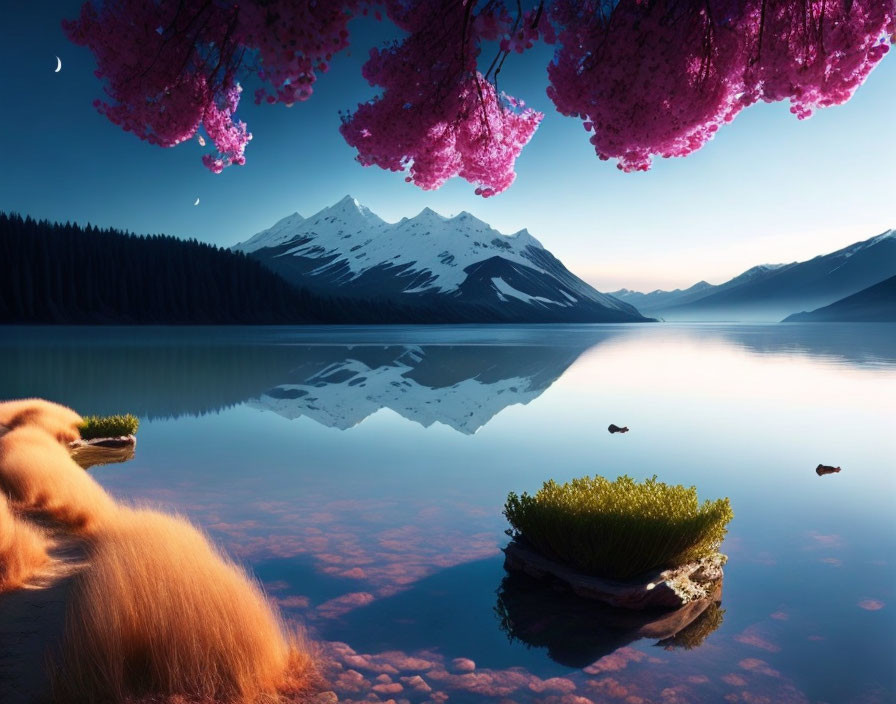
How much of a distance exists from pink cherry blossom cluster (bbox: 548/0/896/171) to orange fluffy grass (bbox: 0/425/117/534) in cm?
1066

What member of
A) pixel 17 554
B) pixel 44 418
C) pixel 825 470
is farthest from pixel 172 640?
pixel 44 418

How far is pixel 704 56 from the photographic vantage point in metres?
8.70

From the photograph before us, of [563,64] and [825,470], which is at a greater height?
[563,64]

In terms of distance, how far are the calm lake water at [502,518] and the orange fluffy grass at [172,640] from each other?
101 cm

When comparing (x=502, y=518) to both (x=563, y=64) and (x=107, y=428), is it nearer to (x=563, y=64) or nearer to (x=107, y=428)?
(x=563, y=64)

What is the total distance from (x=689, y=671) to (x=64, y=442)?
1866 centimetres

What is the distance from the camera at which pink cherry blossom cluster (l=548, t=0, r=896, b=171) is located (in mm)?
8195

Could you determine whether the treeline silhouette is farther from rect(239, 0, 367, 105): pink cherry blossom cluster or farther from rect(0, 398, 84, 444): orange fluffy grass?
rect(239, 0, 367, 105): pink cherry blossom cluster

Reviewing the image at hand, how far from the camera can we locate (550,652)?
295 inches

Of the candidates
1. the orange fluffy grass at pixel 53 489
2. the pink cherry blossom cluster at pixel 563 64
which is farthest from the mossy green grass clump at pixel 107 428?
the pink cherry blossom cluster at pixel 563 64

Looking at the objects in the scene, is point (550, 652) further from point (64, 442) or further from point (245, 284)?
point (245, 284)

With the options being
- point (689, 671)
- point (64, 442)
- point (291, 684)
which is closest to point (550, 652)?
point (689, 671)

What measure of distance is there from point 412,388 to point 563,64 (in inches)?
1148

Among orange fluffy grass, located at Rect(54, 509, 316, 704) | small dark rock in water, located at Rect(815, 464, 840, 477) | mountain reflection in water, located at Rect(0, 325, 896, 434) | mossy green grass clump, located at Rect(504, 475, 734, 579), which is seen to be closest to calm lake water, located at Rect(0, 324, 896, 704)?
small dark rock in water, located at Rect(815, 464, 840, 477)
